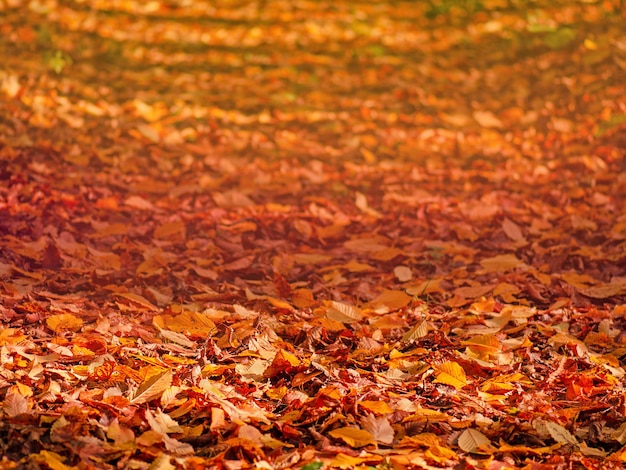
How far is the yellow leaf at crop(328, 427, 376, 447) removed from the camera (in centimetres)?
233

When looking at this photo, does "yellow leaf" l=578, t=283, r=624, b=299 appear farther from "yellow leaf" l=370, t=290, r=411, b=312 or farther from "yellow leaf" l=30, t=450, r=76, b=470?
"yellow leaf" l=30, t=450, r=76, b=470

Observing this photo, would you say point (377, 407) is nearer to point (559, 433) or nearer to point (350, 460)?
point (350, 460)

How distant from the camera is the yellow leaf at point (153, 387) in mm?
2465

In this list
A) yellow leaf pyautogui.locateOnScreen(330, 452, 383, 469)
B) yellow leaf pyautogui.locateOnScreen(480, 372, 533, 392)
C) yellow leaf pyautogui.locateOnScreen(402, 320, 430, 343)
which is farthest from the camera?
yellow leaf pyautogui.locateOnScreen(402, 320, 430, 343)

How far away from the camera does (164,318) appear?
3.18 meters

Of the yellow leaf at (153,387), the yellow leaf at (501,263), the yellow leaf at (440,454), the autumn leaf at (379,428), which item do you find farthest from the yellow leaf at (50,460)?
the yellow leaf at (501,263)

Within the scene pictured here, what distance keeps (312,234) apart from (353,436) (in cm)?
211

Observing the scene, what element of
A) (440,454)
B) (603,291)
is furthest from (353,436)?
(603,291)

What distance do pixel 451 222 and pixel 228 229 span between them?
1184mm

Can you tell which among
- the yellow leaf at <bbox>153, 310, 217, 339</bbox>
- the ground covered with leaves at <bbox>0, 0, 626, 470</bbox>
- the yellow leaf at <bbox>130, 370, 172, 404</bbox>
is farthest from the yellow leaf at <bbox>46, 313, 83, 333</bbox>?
the yellow leaf at <bbox>130, 370, 172, 404</bbox>

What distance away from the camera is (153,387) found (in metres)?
2.51

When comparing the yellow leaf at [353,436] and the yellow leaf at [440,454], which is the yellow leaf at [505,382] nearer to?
the yellow leaf at [440,454]

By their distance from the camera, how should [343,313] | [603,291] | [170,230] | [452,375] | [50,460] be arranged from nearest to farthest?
1. [50,460]
2. [452,375]
3. [343,313]
4. [603,291]
5. [170,230]

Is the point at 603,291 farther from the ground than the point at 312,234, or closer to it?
closer to it
